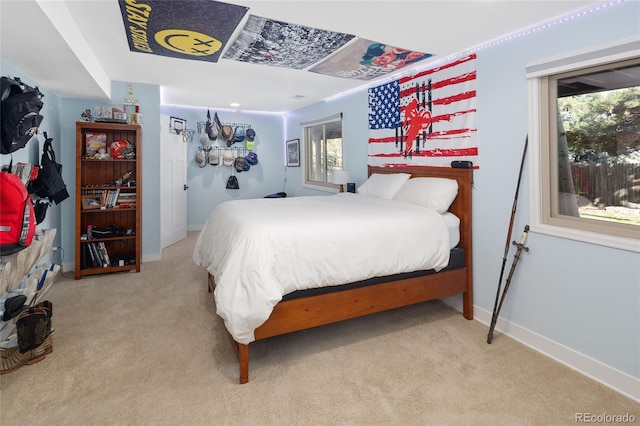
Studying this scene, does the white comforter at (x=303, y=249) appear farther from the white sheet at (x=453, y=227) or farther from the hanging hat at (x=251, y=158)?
the hanging hat at (x=251, y=158)

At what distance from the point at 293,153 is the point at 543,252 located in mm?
4869

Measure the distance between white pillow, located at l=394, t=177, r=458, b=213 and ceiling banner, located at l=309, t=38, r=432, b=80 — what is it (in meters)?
1.14

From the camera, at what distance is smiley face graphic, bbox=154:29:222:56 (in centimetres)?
255

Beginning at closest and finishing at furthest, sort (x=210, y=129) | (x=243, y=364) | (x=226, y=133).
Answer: (x=243, y=364)
(x=210, y=129)
(x=226, y=133)

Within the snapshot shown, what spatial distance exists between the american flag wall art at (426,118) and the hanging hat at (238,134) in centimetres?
316

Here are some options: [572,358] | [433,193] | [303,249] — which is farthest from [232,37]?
[572,358]

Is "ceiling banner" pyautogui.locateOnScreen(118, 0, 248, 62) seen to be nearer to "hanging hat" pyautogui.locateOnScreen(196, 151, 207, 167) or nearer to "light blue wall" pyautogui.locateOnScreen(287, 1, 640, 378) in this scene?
"light blue wall" pyautogui.locateOnScreen(287, 1, 640, 378)

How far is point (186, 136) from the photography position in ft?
18.9

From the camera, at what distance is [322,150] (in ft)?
18.5

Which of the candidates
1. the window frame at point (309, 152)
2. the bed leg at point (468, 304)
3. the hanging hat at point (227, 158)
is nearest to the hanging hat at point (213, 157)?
the hanging hat at point (227, 158)

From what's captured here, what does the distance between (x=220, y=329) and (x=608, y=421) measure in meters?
2.43

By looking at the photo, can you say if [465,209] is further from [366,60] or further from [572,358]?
[366,60]

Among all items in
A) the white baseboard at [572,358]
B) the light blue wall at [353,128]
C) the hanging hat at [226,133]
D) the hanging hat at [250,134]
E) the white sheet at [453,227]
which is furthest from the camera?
the hanging hat at [250,134]

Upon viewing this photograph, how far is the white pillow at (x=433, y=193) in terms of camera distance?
2836 mm
